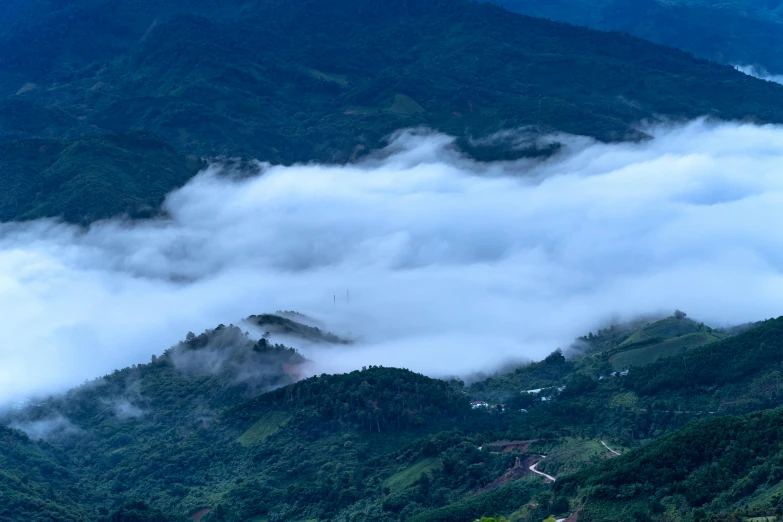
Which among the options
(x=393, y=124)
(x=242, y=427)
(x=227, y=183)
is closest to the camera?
(x=242, y=427)

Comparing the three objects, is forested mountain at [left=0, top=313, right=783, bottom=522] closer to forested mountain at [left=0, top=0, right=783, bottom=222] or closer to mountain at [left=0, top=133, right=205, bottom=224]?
mountain at [left=0, top=133, right=205, bottom=224]

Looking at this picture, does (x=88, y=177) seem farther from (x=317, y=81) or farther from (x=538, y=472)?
(x=538, y=472)

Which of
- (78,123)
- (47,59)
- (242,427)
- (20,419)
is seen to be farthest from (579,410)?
(47,59)

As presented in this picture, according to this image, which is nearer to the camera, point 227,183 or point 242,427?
point 242,427

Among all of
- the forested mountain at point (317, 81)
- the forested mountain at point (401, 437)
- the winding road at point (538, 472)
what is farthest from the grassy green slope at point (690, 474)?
the forested mountain at point (317, 81)

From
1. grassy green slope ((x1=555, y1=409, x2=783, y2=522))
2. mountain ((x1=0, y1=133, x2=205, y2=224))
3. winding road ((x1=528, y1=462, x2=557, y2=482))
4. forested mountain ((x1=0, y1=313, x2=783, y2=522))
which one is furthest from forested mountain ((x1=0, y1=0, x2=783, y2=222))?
grassy green slope ((x1=555, y1=409, x2=783, y2=522))

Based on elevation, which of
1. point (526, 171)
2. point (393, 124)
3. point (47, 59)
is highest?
point (47, 59)

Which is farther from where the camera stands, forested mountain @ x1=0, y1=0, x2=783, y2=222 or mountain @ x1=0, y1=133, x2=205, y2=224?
forested mountain @ x1=0, y1=0, x2=783, y2=222

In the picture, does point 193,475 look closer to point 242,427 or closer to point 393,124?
point 242,427
